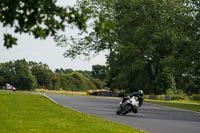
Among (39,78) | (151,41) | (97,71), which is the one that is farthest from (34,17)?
(97,71)

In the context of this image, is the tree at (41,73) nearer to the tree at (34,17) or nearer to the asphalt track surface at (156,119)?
the asphalt track surface at (156,119)

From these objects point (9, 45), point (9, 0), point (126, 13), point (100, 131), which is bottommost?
point (100, 131)

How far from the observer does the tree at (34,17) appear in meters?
4.78

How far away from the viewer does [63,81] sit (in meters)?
95.1

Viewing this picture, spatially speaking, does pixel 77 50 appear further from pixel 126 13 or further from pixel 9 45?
pixel 9 45

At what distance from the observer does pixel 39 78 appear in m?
102

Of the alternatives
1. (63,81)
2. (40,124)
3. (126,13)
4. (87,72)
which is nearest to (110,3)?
(126,13)

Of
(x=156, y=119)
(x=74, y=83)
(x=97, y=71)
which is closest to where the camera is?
(x=156, y=119)

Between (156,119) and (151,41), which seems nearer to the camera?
(156,119)

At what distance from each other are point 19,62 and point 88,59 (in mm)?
46796

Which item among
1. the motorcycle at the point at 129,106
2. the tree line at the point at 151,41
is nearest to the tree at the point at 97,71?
the tree line at the point at 151,41

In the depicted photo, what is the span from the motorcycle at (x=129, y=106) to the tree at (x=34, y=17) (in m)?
16.4

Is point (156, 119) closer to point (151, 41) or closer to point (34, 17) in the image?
point (34, 17)

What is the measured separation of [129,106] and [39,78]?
81259mm
